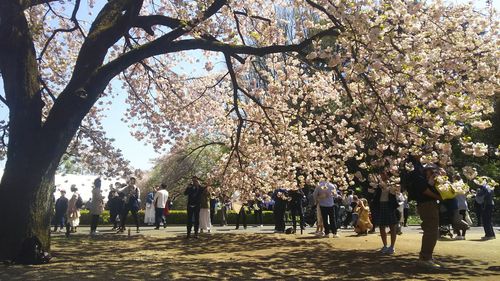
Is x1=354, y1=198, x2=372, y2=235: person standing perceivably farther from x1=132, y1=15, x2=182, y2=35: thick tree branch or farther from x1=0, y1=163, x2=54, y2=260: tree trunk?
x1=0, y1=163, x2=54, y2=260: tree trunk

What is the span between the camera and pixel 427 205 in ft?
25.1

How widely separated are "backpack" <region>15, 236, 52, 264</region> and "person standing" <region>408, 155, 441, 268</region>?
6932mm

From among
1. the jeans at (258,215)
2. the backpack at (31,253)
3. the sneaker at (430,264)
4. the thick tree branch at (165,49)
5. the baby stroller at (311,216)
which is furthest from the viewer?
the jeans at (258,215)

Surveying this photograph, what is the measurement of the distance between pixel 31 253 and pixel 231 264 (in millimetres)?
3753

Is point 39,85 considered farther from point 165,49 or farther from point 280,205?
point 280,205

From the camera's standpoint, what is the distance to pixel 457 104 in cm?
745

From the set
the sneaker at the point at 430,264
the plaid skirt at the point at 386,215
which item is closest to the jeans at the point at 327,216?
the plaid skirt at the point at 386,215

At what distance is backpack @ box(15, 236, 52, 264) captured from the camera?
27.6 feet

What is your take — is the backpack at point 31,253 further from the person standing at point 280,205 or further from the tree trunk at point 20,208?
the person standing at point 280,205

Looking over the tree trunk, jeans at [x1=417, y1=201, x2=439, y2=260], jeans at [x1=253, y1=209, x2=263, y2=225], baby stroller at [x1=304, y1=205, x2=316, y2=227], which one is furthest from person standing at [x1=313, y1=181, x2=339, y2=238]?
the tree trunk

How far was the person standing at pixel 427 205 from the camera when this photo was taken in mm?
7586

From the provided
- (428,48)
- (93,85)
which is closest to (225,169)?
(93,85)

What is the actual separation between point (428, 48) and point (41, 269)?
768 centimetres

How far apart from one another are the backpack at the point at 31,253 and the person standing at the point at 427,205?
693 centimetres
